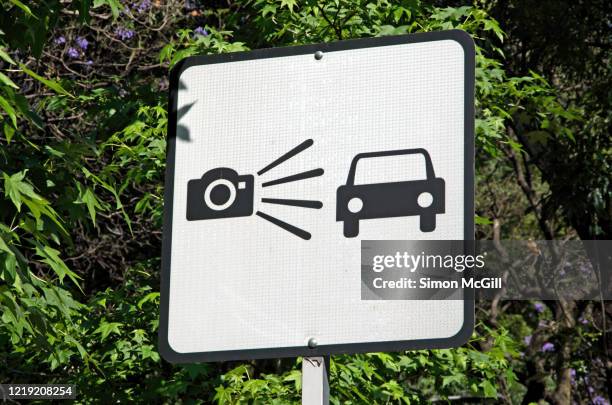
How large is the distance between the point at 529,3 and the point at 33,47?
8.12m

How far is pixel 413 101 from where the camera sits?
2.28 meters

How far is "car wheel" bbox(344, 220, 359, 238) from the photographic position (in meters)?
2.20

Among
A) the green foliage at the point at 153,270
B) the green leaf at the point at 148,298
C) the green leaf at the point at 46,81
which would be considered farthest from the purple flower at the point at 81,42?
the green leaf at the point at 46,81

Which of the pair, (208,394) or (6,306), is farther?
(208,394)

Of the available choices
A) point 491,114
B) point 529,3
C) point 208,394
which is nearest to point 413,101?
point 208,394

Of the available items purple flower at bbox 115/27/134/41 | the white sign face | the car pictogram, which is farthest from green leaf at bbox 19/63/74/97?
purple flower at bbox 115/27/134/41

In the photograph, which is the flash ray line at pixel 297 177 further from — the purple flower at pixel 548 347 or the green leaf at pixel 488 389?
the purple flower at pixel 548 347

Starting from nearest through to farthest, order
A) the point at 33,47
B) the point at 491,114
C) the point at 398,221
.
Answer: the point at 398,221
the point at 33,47
the point at 491,114

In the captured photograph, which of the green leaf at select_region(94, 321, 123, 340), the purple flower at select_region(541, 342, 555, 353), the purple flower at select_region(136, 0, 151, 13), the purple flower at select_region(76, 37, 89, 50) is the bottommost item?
the purple flower at select_region(541, 342, 555, 353)

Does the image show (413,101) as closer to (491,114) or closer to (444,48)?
(444,48)

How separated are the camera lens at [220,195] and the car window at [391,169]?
288mm

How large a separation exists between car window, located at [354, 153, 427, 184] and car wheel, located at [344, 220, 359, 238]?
0.29 feet

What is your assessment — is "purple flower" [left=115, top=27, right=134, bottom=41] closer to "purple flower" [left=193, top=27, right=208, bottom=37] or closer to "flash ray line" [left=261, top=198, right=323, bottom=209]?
"purple flower" [left=193, top=27, right=208, bottom=37]

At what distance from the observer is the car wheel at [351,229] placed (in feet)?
7.22
